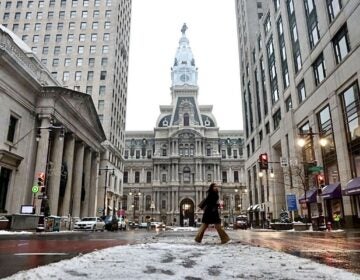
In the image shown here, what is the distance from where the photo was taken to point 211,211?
9930 millimetres

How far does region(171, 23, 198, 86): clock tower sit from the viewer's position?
114750 mm

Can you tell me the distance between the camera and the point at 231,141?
323ft

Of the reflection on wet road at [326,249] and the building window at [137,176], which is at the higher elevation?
the building window at [137,176]

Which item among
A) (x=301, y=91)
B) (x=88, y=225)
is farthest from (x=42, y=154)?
(x=301, y=91)

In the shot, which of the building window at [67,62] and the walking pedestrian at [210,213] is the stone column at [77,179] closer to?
the building window at [67,62]

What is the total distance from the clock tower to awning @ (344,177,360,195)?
8833 cm

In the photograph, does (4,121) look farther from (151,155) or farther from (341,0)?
(151,155)

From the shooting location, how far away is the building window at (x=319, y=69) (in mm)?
31906

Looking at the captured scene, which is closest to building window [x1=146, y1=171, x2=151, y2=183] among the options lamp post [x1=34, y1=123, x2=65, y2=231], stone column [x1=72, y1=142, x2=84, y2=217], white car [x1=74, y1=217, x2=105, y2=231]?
stone column [x1=72, y1=142, x2=84, y2=217]

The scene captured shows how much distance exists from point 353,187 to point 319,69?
13.6 meters

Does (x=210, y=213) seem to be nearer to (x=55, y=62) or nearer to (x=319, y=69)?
(x=319, y=69)

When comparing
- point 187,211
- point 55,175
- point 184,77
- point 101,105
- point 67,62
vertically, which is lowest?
point 187,211

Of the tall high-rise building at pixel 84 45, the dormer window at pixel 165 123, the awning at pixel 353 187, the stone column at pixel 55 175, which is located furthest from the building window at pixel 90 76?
the awning at pixel 353 187

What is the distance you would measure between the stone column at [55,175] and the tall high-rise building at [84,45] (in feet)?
75.8
